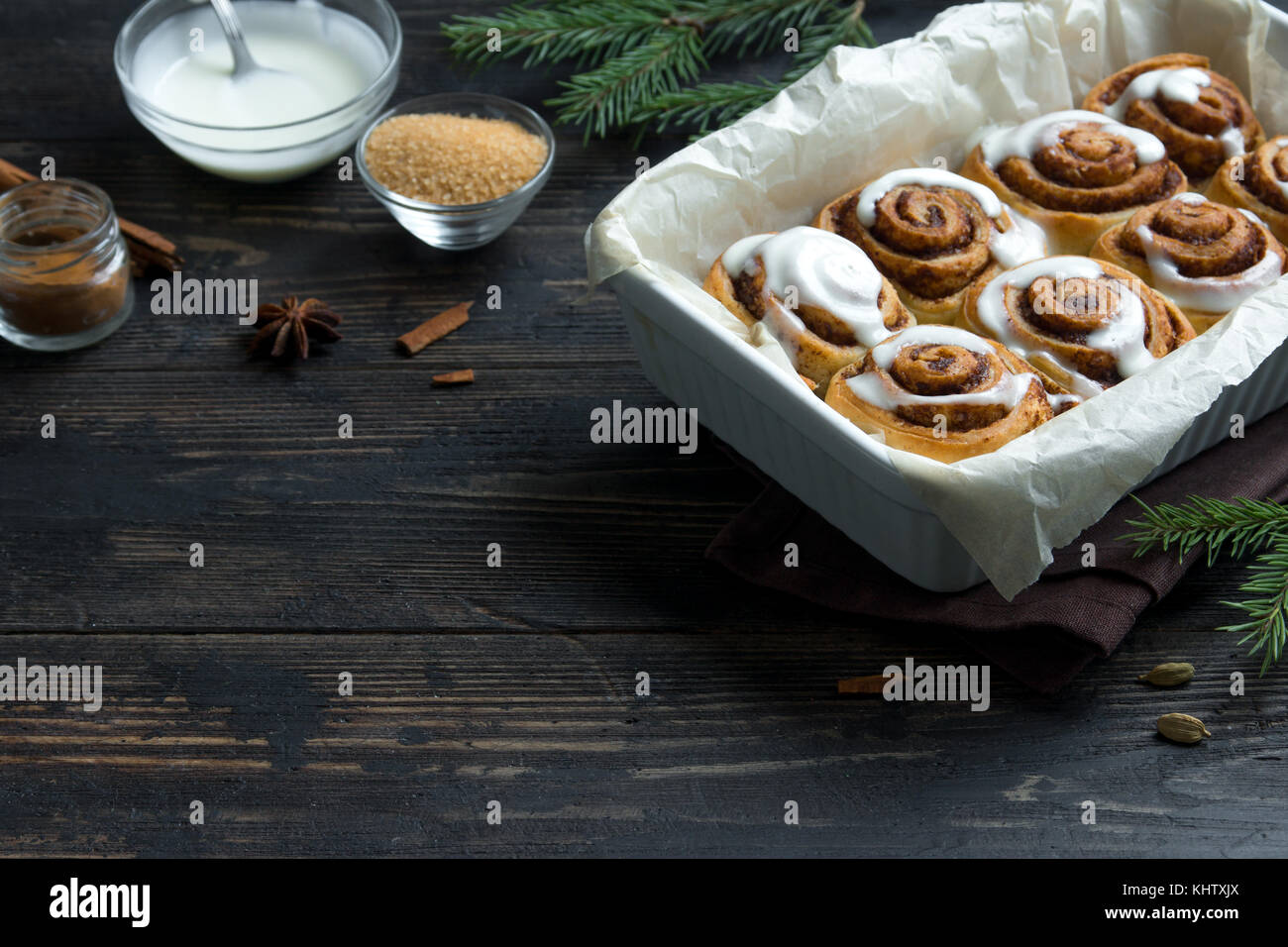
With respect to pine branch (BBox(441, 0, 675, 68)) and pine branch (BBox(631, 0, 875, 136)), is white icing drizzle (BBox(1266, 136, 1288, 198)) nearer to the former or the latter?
pine branch (BBox(631, 0, 875, 136))

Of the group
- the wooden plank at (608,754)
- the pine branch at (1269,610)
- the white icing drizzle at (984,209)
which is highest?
the white icing drizzle at (984,209)

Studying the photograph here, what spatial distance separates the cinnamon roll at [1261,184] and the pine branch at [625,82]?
868 mm

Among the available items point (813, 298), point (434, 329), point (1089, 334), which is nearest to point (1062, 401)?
point (1089, 334)

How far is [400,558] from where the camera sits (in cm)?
166

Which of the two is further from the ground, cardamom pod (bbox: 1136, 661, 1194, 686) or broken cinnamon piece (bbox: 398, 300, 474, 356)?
cardamom pod (bbox: 1136, 661, 1194, 686)

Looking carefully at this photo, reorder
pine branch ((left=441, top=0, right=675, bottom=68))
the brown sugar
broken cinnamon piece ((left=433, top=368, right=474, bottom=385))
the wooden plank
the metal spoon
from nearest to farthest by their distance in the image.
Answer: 1. the wooden plank
2. broken cinnamon piece ((left=433, top=368, right=474, bottom=385))
3. the brown sugar
4. the metal spoon
5. pine branch ((left=441, top=0, right=675, bottom=68))

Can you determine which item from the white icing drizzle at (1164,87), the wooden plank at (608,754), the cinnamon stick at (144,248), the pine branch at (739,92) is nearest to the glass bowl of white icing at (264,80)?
the cinnamon stick at (144,248)

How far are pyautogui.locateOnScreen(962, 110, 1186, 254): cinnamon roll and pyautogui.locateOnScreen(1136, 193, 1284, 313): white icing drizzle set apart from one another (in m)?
0.12

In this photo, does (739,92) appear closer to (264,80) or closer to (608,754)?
(264,80)

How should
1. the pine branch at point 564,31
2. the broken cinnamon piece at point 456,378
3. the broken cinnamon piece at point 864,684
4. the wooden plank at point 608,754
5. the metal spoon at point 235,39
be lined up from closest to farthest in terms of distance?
the wooden plank at point 608,754 < the broken cinnamon piece at point 864,684 < the broken cinnamon piece at point 456,378 < the metal spoon at point 235,39 < the pine branch at point 564,31

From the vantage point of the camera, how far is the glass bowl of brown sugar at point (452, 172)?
1.95 m

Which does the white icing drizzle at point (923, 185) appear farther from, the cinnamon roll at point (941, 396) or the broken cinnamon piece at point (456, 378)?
the broken cinnamon piece at point (456, 378)

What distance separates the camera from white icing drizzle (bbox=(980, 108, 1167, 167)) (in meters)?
1.83

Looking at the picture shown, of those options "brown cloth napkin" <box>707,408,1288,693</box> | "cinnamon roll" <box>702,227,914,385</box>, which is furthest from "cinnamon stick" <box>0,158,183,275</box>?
"brown cloth napkin" <box>707,408,1288,693</box>
